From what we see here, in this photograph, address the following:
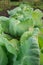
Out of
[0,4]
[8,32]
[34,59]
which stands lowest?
[0,4]

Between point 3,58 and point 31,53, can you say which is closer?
point 31,53

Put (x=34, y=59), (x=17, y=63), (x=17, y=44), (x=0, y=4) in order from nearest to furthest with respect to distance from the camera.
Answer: (x=34, y=59), (x=17, y=63), (x=17, y=44), (x=0, y=4)

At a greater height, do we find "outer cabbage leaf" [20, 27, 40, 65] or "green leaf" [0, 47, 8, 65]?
"outer cabbage leaf" [20, 27, 40, 65]

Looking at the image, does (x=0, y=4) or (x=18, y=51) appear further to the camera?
(x=0, y=4)

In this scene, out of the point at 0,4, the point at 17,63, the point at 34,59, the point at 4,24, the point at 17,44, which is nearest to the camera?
the point at 34,59

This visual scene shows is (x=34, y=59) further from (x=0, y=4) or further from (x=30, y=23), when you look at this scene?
(x=0, y=4)

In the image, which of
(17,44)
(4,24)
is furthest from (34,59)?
(4,24)

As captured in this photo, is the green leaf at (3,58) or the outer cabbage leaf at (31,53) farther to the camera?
the green leaf at (3,58)

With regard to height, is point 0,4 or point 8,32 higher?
point 8,32

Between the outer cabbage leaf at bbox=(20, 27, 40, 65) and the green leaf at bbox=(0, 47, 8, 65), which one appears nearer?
the outer cabbage leaf at bbox=(20, 27, 40, 65)

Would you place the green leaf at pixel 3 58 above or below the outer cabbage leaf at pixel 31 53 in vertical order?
below
